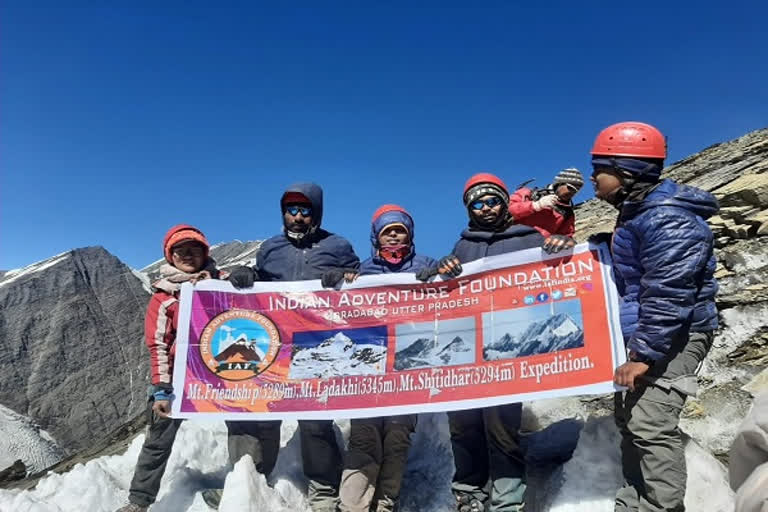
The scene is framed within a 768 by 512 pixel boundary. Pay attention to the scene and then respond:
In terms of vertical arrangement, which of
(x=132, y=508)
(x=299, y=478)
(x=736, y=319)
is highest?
(x=736, y=319)

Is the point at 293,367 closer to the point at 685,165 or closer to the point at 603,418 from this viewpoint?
the point at 603,418

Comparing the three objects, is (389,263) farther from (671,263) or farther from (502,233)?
(671,263)

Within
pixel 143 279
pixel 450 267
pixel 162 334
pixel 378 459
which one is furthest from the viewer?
pixel 143 279

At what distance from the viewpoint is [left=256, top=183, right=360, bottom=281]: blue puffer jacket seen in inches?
218

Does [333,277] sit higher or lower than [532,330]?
higher

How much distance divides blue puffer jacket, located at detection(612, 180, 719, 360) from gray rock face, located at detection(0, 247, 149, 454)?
62.9ft

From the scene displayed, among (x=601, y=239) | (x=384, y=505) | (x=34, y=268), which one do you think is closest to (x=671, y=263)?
(x=601, y=239)

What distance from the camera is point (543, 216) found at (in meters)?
5.47

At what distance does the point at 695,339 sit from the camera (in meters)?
3.68

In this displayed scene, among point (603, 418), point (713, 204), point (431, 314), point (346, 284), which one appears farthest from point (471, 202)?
point (603, 418)

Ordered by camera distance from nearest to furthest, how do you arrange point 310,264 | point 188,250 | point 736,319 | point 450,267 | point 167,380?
point 450,267, point 167,380, point 188,250, point 310,264, point 736,319

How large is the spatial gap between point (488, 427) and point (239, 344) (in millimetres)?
2587

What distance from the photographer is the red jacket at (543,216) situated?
542cm

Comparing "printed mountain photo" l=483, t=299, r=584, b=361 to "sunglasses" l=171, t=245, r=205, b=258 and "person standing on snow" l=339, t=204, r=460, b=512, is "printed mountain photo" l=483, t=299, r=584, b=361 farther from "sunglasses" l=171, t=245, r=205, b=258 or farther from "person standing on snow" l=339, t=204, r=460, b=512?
"sunglasses" l=171, t=245, r=205, b=258
